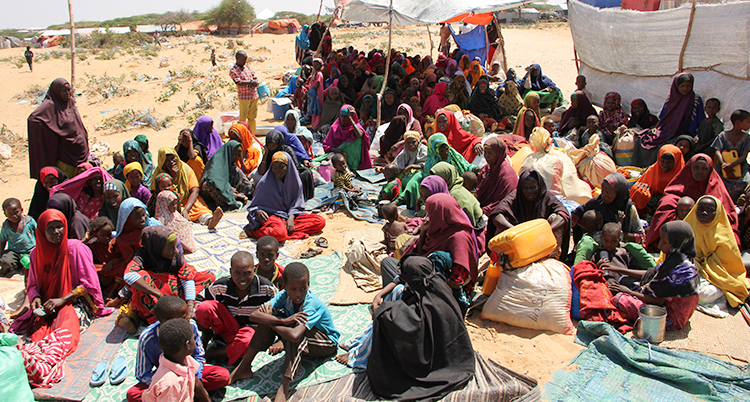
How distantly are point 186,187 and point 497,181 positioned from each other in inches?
151

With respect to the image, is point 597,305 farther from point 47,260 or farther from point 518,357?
point 47,260

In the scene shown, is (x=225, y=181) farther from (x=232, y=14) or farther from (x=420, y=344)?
(x=232, y=14)

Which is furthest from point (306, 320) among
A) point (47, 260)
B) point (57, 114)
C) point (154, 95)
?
point (154, 95)


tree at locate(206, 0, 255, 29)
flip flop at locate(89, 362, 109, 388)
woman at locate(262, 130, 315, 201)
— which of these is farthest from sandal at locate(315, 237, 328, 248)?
tree at locate(206, 0, 255, 29)

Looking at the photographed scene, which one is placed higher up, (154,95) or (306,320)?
(154,95)

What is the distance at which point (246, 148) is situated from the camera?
788cm

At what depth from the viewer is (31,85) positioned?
692 inches

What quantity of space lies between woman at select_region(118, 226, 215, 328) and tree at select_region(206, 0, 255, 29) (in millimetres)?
44251

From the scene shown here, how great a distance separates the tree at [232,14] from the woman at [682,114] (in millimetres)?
42468

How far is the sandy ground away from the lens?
3934 mm

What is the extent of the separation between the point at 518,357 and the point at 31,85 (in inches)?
777

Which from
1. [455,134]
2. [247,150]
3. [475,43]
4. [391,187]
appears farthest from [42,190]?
[475,43]

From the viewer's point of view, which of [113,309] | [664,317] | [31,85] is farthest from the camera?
[31,85]

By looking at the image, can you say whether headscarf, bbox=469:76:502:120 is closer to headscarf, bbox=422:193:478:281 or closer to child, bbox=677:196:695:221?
child, bbox=677:196:695:221
